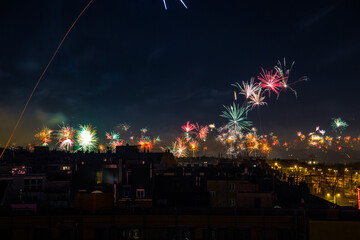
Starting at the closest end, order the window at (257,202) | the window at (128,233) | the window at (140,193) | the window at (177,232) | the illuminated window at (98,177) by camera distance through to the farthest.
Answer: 1. the window at (177,232)
2. the window at (128,233)
3. the window at (257,202)
4. the window at (140,193)
5. the illuminated window at (98,177)

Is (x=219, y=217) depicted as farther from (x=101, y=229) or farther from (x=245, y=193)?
(x=245, y=193)

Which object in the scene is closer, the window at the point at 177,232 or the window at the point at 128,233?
the window at the point at 177,232

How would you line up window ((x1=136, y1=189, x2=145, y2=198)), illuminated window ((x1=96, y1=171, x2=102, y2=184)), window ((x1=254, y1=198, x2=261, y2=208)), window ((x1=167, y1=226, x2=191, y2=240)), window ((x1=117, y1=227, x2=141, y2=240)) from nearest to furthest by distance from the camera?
window ((x1=167, y1=226, x2=191, y2=240)), window ((x1=117, y1=227, x2=141, y2=240)), window ((x1=254, y1=198, x2=261, y2=208)), window ((x1=136, y1=189, x2=145, y2=198)), illuminated window ((x1=96, y1=171, x2=102, y2=184))

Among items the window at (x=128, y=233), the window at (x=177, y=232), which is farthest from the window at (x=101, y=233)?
the window at (x=177, y=232)

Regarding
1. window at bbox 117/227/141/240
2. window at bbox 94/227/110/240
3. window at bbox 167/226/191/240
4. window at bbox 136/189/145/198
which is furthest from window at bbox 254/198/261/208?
window at bbox 94/227/110/240

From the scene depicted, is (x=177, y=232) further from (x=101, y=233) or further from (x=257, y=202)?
(x=257, y=202)

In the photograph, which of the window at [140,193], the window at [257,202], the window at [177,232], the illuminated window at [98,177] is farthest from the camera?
the illuminated window at [98,177]

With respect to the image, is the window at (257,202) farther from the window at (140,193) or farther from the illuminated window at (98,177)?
the illuminated window at (98,177)

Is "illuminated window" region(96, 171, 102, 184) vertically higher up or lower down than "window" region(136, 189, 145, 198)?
higher up

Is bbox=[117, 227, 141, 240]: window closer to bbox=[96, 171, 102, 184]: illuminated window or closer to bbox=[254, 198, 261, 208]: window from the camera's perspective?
bbox=[254, 198, 261, 208]: window

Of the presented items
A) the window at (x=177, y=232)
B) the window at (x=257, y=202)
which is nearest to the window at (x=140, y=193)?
the window at (x=257, y=202)

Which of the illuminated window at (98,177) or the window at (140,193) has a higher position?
the illuminated window at (98,177)

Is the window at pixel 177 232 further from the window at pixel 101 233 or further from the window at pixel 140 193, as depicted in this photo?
the window at pixel 140 193
